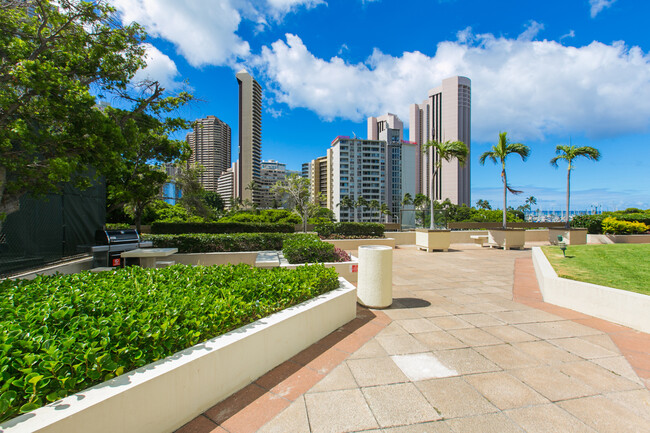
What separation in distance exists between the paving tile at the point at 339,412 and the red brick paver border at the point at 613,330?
2.79m

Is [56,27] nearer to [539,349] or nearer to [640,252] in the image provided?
[539,349]

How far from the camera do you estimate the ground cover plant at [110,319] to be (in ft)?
5.49

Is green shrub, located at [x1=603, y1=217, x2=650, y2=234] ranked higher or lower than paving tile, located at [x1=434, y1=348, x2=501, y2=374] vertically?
higher

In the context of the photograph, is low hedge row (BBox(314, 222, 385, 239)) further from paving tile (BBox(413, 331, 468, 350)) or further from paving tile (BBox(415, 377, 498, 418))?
paving tile (BBox(415, 377, 498, 418))

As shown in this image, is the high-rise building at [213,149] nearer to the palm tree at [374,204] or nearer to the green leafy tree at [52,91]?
the palm tree at [374,204]

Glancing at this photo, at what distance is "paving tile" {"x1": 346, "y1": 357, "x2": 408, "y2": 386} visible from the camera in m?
2.82

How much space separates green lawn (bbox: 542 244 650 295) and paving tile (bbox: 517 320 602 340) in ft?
3.96

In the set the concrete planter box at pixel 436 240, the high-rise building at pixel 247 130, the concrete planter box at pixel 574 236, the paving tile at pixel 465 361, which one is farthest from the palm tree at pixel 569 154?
the high-rise building at pixel 247 130

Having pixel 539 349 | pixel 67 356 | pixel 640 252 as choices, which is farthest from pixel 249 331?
pixel 640 252

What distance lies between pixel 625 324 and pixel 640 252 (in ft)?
17.8

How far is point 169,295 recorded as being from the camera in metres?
2.95

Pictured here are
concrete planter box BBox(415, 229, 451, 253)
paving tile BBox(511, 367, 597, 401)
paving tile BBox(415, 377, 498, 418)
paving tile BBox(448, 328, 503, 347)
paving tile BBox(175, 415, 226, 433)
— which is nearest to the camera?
paving tile BBox(175, 415, 226, 433)

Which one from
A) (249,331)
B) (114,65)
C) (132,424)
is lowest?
(132,424)

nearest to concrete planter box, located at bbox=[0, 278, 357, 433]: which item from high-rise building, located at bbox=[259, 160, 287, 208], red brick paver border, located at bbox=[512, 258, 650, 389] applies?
red brick paver border, located at bbox=[512, 258, 650, 389]
